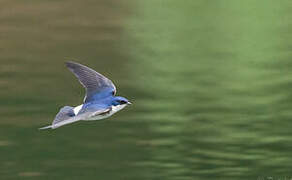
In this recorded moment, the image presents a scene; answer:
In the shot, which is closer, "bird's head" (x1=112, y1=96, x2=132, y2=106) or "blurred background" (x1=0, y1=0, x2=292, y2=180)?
"bird's head" (x1=112, y1=96, x2=132, y2=106)

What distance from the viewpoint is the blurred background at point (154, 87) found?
7.89m

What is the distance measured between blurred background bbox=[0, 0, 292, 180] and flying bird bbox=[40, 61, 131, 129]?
1.32m

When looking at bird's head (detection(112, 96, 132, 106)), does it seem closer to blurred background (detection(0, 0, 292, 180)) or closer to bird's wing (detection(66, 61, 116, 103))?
bird's wing (detection(66, 61, 116, 103))

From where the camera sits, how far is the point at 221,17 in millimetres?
14133

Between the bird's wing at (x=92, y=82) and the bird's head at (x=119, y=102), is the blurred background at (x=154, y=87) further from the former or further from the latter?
the bird's head at (x=119, y=102)

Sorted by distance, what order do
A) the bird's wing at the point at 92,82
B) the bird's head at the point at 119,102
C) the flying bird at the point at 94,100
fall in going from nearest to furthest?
the flying bird at the point at 94,100
the bird's head at the point at 119,102
the bird's wing at the point at 92,82

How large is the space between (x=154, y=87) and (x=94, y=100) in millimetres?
3940

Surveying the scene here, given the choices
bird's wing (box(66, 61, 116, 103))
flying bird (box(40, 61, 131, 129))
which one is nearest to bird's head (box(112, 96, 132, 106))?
flying bird (box(40, 61, 131, 129))

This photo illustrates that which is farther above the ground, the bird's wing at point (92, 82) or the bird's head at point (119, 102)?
the bird's wing at point (92, 82)

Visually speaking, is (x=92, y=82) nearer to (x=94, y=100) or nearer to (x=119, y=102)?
(x=94, y=100)

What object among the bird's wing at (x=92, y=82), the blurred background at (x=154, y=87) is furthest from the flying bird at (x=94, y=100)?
the blurred background at (x=154, y=87)

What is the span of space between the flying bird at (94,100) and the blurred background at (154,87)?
1317mm

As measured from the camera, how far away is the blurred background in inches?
311

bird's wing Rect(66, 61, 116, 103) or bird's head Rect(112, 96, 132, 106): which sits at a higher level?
bird's wing Rect(66, 61, 116, 103)
